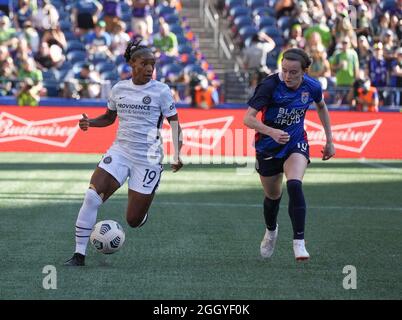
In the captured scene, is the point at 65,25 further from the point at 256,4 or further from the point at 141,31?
the point at 256,4

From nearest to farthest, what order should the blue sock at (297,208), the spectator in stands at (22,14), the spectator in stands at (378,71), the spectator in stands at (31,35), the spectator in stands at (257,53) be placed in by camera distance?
the blue sock at (297,208) < the spectator in stands at (378,71) < the spectator in stands at (257,53) < the spectator in stands at (31,35) < the spectator in stands at (22,14)

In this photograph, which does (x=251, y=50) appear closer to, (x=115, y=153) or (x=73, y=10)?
(x=73, y=10)

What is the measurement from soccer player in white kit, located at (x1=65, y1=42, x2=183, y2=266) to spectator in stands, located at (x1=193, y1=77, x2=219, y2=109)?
14546mm

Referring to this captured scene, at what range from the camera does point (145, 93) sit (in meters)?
10.4

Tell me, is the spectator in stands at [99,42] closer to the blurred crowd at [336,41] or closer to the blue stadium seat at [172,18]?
the blue stadium seat at [172,18]

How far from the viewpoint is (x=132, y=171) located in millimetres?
10500

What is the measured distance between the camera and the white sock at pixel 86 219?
33.0ft

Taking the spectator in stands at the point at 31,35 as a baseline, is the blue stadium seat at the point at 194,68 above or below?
below

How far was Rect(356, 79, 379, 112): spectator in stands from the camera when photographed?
1005 inches

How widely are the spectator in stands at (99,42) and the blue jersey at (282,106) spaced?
17.7m

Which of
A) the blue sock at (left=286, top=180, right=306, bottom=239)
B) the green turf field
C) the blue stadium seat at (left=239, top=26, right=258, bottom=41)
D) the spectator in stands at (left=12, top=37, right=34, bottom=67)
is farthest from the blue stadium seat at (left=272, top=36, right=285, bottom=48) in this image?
the blue sock at (left=286, top=180, right=306, bottom=239)

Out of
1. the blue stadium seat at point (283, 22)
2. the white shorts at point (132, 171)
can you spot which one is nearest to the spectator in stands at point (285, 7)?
the blue stadium seat at point (283, 22)
